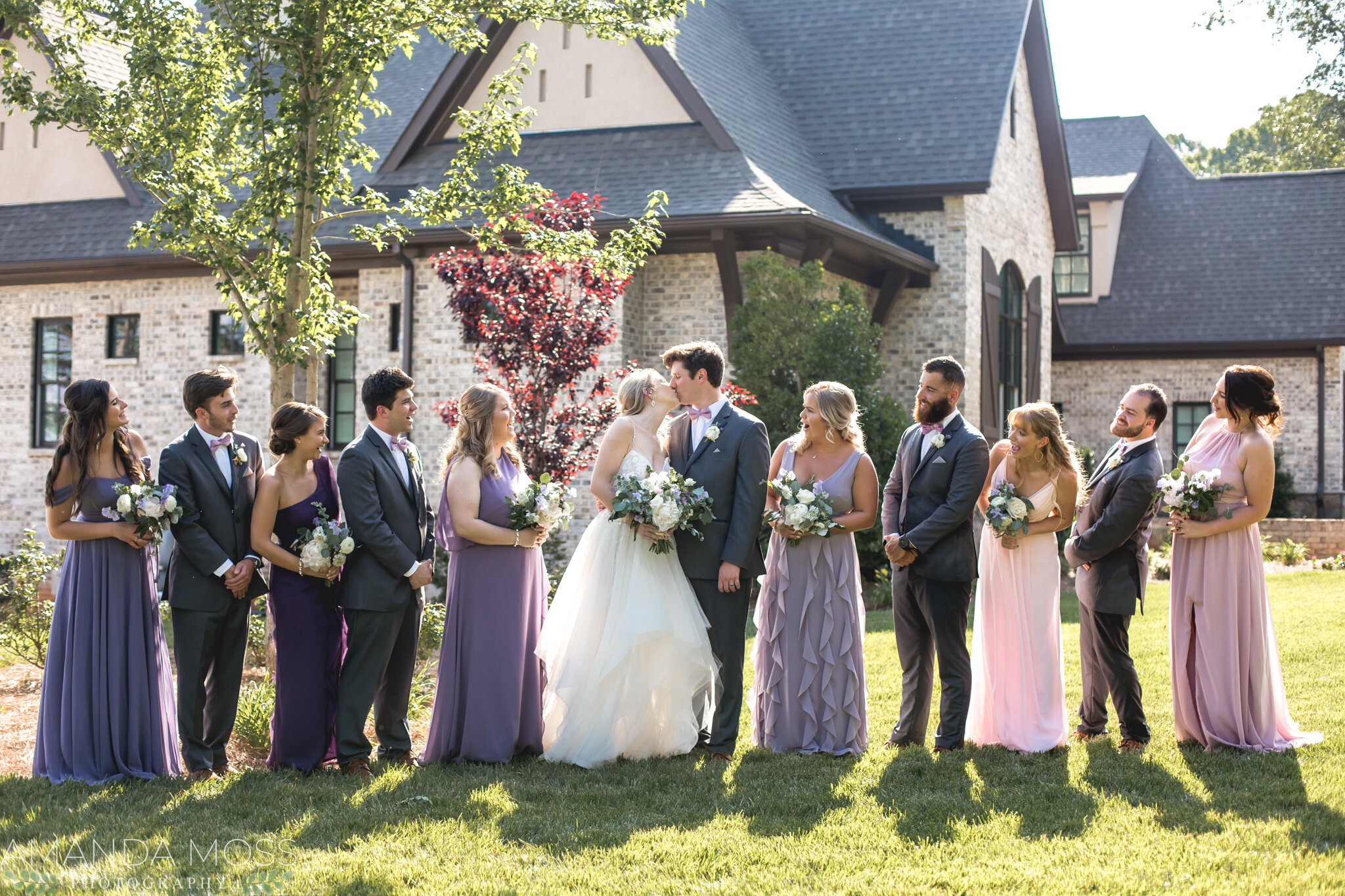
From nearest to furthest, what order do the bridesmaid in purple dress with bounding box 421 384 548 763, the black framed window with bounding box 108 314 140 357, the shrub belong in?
the bridesmaid in purple dress with bounding box 421 384 548 763
the shrub
the black framed window with bounding box 108 314 140 357

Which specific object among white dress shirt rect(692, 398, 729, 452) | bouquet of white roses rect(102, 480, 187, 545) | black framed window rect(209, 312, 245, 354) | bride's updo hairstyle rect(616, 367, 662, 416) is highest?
black framed window rect(209, 312, 245, 354)

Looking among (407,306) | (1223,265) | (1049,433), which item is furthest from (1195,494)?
(1223,265)

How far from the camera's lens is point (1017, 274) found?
21594 millimetres

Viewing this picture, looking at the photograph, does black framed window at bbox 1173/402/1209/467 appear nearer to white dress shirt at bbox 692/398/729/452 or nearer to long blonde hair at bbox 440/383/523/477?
white dress shirt at bbox 692/398/729/452

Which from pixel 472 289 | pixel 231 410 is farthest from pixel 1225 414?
pixel 472 289

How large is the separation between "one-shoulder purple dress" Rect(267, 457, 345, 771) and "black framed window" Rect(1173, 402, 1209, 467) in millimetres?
22123

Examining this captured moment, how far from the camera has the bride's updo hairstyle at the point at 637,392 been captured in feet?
22.3

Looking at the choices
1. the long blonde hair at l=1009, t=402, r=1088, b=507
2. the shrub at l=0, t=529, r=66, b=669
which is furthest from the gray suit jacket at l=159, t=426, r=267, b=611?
the shrub at l=0, t=529, r=66, b=669

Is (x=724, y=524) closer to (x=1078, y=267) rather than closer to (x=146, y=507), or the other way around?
(x=146, y=507)

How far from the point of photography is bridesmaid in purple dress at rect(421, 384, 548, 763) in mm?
6633

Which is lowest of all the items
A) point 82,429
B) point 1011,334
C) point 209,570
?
point 209,570

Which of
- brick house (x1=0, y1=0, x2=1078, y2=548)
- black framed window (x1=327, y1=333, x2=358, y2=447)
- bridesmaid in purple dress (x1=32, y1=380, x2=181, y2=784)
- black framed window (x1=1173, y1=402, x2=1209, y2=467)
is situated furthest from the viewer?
black framed window (x1=1173, y1=402, x2=1209, y2=467)

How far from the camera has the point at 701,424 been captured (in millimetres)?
6965

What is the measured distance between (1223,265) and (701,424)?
2249 centimetres
